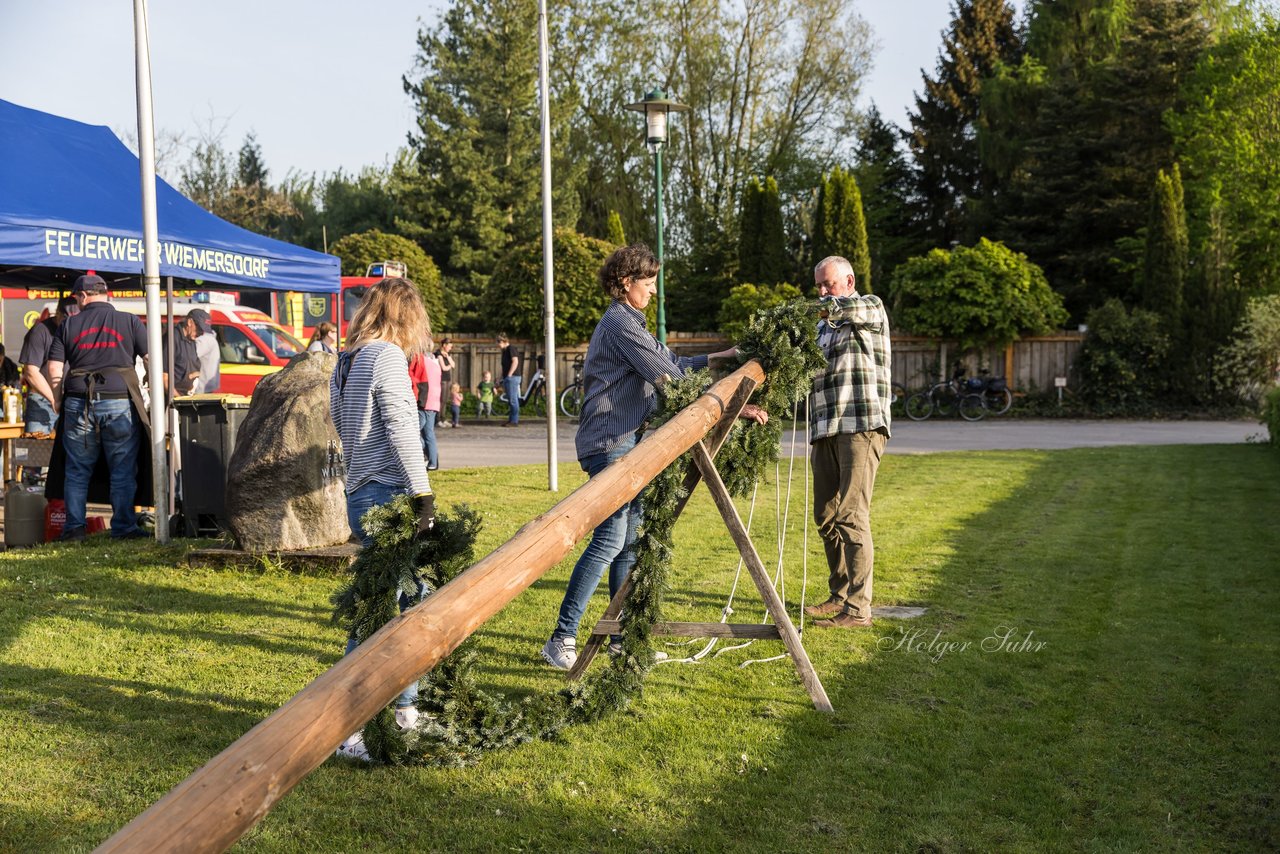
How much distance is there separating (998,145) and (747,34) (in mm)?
9355

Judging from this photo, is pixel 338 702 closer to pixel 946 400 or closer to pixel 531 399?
pixel 946 400

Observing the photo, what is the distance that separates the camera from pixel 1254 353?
24375mm

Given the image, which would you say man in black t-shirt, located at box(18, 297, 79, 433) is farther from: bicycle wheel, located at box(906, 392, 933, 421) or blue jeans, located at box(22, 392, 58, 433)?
bicycle wheel, located at box(906, 392, 933, 421)

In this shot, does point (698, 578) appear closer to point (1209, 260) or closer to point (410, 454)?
point (410, 454)

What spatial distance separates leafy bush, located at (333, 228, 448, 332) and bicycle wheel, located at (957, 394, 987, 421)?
15.1 m

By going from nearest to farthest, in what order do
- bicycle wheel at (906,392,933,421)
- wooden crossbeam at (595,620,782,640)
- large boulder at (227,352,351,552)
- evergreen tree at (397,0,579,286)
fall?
wooden crossbeam at (595,620,782,640) < large boulder at (227,352,351,552) < bicycle wheel at (906,392,933,421) < evergreen tree at (397,0,579,286)

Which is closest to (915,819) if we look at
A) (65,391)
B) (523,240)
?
(65,391)

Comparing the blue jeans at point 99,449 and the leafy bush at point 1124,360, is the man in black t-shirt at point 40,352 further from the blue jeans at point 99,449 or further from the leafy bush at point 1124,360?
the leafy bush at point 1124,360

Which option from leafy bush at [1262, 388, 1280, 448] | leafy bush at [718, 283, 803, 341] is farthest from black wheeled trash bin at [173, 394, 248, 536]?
leafy bush at [718, 283, 803, 341]

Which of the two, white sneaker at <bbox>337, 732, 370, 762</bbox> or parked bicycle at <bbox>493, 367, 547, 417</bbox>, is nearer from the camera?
white sneaker at <bbox>337, 732, 370, 762</bbox>

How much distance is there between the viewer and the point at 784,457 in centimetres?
1495

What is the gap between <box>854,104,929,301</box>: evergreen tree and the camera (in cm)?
4103

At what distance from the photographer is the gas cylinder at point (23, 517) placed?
8594 millimetres

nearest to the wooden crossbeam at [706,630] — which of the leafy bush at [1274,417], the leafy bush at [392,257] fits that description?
the leafy bush at [1274,417]
